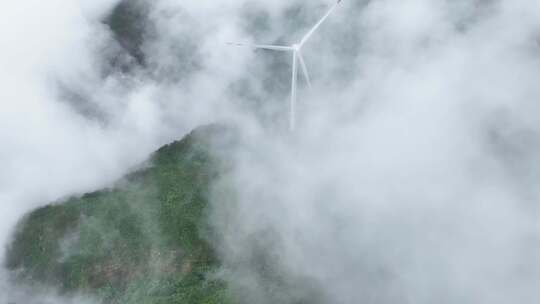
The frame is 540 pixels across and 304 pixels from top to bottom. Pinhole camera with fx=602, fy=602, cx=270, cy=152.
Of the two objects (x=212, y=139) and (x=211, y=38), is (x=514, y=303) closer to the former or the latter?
(x=212, y=139)

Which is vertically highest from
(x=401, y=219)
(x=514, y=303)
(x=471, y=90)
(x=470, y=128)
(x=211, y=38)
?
(x=211, y=38)

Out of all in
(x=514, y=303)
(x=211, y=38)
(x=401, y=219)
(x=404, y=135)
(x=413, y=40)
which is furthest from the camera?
(x=211, y=38)

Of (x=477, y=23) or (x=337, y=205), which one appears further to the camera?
(x=477, y=23)

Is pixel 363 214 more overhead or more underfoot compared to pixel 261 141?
more underfoot

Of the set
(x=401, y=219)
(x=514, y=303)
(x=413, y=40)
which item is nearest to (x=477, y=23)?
(x=413, y=40)

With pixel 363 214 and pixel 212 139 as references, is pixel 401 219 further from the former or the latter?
pixel 212 139

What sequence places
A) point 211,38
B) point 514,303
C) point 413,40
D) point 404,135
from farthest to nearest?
point 211,38
point 413,40
point 404,135
point 514,303
